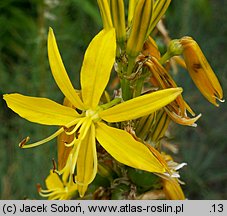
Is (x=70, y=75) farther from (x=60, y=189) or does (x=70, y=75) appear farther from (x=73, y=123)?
(x=73, y=123)

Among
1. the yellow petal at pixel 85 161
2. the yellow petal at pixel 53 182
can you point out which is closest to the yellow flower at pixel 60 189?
the yellow petal at pixel 53 182

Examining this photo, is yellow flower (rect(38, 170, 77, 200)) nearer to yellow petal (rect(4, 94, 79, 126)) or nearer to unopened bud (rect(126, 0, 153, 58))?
yellow petal (rect(4, 94, 79, 126))

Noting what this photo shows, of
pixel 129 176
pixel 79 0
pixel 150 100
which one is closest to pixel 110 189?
pixel 129 176

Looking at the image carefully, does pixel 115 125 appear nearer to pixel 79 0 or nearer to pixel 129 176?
pixel 129 176

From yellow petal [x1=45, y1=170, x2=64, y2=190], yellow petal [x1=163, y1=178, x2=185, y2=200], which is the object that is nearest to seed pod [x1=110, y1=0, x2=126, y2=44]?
yellow petal [x1=163, y1=178, x2=185, y2=200]

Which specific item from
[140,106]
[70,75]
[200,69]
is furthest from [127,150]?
[70,75]
